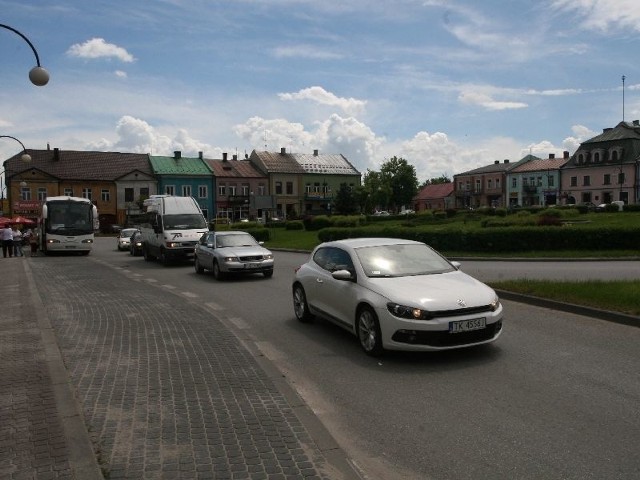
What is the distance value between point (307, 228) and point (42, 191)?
41502 millimetres

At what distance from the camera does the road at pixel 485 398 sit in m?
4.26

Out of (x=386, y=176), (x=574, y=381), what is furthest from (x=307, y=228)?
(x=386, y=176)

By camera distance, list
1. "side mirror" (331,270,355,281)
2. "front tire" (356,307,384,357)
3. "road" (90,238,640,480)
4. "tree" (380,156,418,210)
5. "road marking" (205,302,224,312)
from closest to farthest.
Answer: "road" (90,238,640,480) < "front tire" (356,307,384,357) < "side mirror" (331,270,355,281) < "road marking" (205,302,224,312) < "tree" (380,156,418,210)

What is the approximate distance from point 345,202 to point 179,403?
256 ft

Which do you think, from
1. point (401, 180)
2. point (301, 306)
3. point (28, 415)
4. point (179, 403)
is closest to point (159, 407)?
point (179, 403)

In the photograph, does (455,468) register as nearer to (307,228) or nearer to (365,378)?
(365,378)

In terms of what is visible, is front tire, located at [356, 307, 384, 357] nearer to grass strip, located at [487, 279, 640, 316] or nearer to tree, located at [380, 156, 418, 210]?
grass strip, located at [487, 279, 640, 316]

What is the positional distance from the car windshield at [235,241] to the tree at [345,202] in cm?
6392

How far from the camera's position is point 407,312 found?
6898 millimetres

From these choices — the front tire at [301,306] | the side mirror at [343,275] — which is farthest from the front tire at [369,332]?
the front tire at [301,306]

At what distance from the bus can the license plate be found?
29174 millimetres

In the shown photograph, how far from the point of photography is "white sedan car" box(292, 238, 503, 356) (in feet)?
22.5

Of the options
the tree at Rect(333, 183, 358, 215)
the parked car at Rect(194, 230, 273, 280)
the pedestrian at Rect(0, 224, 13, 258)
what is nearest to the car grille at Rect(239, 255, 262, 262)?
the parked car at Rect(194, 230, 273, 280)

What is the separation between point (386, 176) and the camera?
101m
